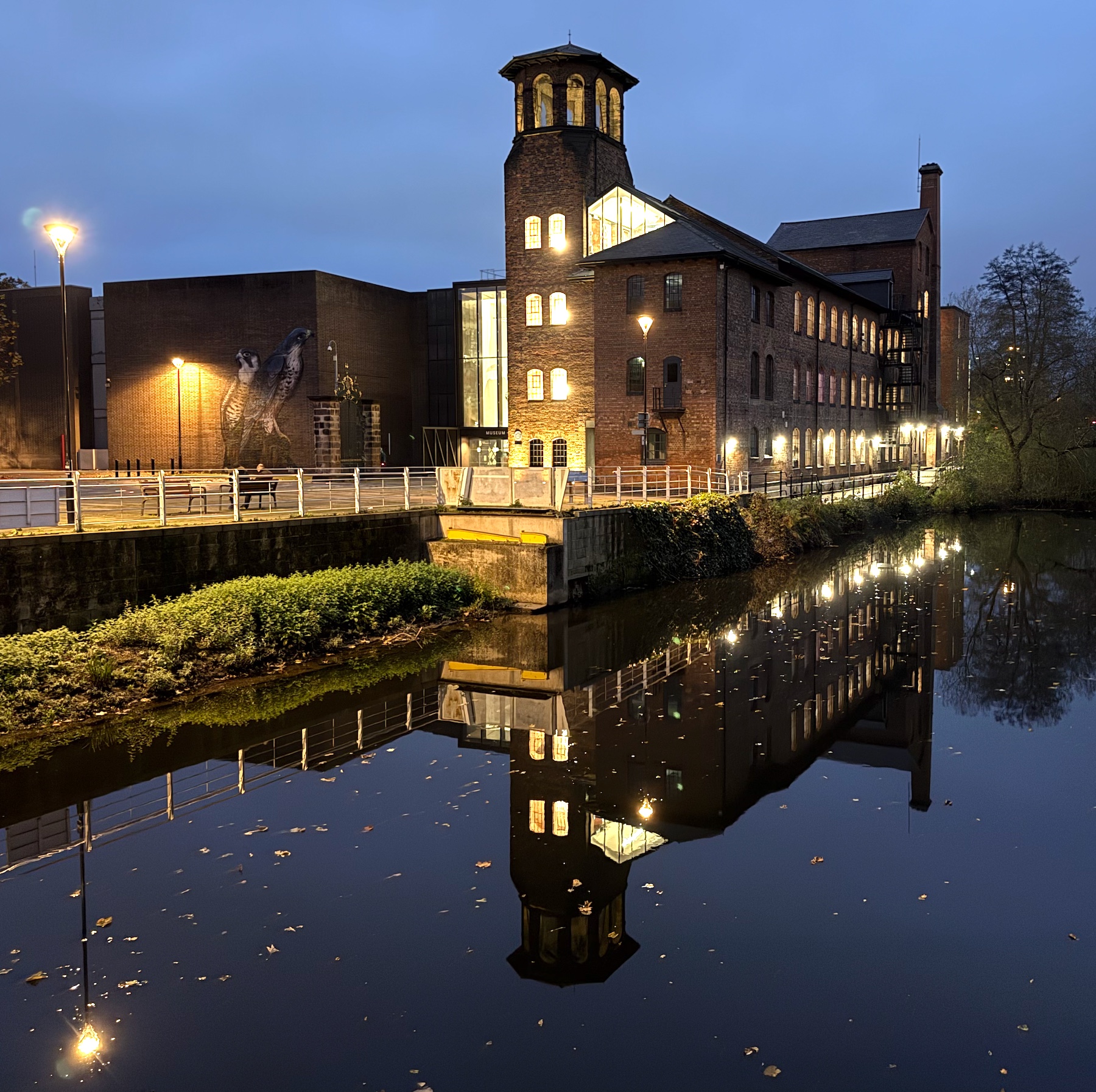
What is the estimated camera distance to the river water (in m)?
6.12

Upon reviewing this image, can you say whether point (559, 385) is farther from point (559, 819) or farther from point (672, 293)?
point (559, 819)

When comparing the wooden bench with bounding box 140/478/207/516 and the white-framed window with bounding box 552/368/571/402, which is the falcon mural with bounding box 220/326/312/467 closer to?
the white-framed window with bounding box 552/368/571/402

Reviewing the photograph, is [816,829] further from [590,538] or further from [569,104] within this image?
[569,104]

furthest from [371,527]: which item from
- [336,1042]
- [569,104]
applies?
[569,104]

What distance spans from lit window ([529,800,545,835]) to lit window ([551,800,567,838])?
9 centimetres

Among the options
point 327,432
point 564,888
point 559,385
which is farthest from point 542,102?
point 564,888

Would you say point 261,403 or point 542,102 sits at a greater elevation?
point 542,102

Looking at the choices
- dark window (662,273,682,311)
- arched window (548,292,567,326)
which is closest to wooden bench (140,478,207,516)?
dark window (662,273,682,311)

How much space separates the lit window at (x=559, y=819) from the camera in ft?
31.4

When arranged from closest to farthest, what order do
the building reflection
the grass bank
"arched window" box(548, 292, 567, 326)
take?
1. the building reflection
2. the grass bank
3. "arched window" box(548, 292, 567, 326)

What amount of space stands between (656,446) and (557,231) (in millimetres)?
9604

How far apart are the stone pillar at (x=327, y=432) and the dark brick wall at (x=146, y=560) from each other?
1047 inches

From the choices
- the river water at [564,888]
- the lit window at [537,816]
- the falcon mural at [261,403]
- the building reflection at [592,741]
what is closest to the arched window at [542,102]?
the falcon mural at [261,403]

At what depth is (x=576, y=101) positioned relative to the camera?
4159 cm
